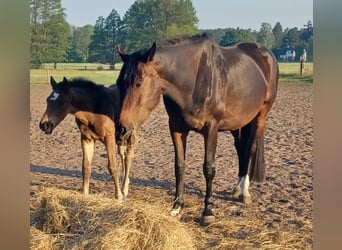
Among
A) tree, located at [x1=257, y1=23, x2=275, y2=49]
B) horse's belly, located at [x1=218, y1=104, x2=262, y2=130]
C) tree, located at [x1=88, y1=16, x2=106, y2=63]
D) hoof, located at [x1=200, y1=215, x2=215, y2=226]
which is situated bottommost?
hoof, located at [x1=200, y1=215, x2=215, y2=226]

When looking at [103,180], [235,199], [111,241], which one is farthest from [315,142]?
[103,180]

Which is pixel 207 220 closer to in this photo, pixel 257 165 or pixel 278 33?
pixel 257 165

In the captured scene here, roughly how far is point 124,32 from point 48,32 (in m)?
0.84

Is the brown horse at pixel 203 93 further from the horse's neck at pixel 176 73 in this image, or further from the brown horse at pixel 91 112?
the brown horse at pixel 91 112

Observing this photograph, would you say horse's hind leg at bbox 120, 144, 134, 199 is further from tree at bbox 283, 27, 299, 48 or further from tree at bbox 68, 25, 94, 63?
tree at bbox 283, 27, 299, 48

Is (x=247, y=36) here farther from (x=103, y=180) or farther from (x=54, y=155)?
(x=54, y=155)

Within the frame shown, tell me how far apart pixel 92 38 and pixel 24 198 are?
2613mm

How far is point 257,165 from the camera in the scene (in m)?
4.62

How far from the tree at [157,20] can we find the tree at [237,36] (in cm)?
45

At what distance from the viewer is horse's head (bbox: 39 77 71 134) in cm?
387

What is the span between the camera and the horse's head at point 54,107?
12.7 ft

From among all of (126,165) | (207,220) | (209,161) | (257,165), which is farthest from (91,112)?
(257,165)

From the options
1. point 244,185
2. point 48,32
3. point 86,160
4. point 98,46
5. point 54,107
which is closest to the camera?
point 48,32

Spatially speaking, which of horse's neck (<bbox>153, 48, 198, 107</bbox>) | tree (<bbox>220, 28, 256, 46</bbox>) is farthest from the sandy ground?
horse's neck (<bbox>153, 48, 198, 107</bbox>)
